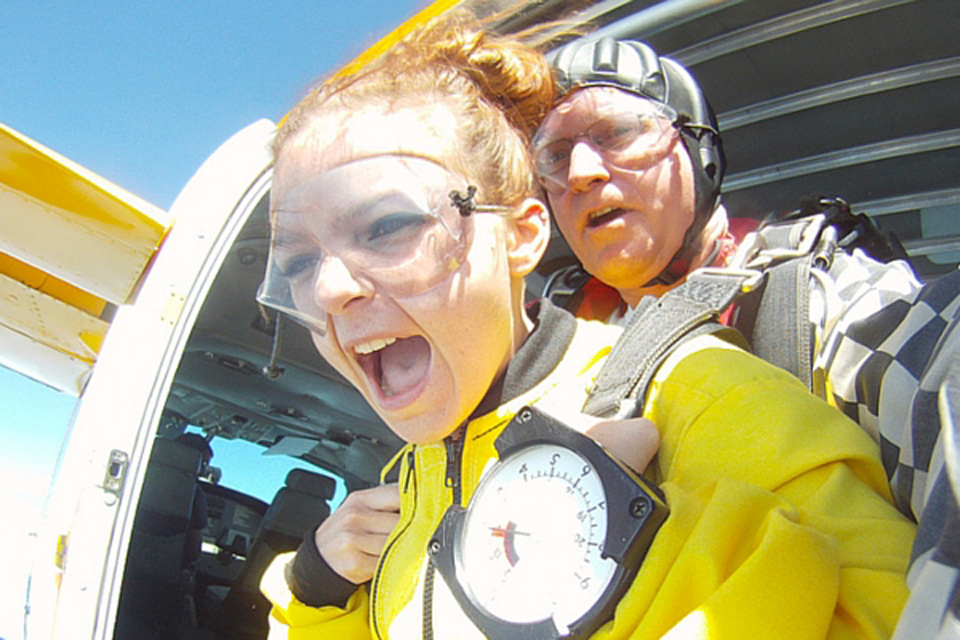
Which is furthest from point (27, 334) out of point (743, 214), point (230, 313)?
point (743, 214)

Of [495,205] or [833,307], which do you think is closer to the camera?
[495,205]

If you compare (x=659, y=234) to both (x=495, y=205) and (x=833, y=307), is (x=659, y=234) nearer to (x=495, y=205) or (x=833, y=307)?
(x=833, y=307)

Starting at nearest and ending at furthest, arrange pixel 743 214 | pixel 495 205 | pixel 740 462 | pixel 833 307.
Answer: pixel 740 462
pixel 495 205
pixel 833 307
pixel 743 214

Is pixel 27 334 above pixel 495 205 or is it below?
above

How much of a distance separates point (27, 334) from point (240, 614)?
166 cm

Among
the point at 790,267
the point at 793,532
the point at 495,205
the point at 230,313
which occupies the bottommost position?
the point at 793,532

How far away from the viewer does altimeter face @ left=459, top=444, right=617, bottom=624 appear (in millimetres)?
709

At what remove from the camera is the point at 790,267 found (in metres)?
1.44

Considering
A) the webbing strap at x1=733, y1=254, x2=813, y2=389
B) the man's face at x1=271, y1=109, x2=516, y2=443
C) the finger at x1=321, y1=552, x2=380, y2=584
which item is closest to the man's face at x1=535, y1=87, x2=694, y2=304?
the webbing strap at x1=733, y1=254, x2=813, y2=389

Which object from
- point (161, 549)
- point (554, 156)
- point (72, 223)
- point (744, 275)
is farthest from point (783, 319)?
point (161, 549)

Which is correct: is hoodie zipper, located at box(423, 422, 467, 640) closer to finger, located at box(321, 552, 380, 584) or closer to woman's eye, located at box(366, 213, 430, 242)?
finger, located at box(321, 552, 380, 584)

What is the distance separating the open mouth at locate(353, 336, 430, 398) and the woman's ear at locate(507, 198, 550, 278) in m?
0.20

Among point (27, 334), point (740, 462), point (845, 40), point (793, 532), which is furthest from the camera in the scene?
point (27, 334)

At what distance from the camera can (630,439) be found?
812mm
